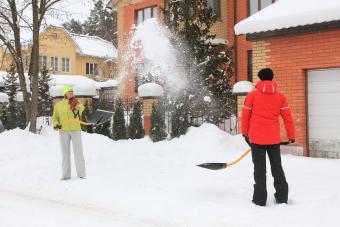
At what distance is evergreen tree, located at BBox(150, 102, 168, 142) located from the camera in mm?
12984

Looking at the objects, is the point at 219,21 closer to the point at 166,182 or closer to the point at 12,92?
the point at 12,92

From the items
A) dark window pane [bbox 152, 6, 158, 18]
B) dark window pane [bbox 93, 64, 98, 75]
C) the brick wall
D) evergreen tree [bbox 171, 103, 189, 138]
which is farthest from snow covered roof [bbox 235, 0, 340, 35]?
dark window pane [bbox 93, 64, 98, 75]

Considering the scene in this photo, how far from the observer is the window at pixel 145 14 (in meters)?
22.5

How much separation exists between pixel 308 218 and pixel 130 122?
894cm

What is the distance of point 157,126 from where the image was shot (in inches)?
512

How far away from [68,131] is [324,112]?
556 cm

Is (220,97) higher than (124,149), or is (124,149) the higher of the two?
(220,97)

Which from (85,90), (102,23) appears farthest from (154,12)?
(102,23)

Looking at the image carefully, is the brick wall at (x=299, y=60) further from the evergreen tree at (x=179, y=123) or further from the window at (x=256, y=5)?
the window at (x=256, y=5)

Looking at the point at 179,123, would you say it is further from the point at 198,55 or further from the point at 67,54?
the point at 67,54

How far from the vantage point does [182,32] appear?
14648mm

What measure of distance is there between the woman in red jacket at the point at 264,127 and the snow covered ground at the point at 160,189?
26 centimetres

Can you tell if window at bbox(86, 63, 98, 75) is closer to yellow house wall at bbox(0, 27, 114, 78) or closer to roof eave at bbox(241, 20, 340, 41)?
yellow house wall at bbox(0, 27, 114, 78)

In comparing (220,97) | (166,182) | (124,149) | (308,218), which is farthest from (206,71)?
(308,218)
